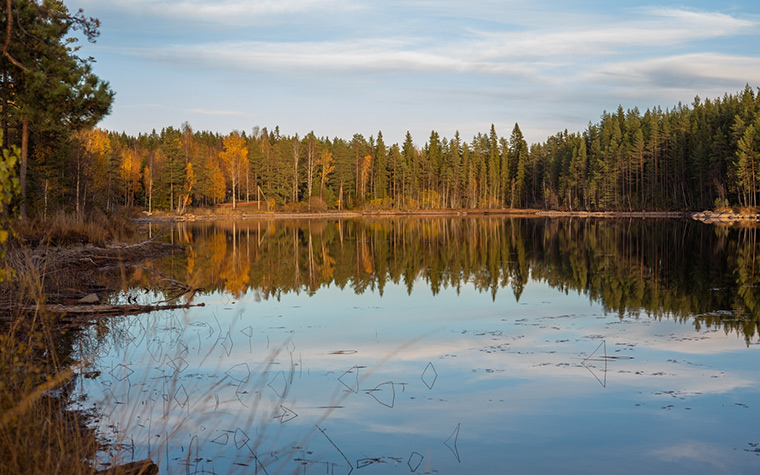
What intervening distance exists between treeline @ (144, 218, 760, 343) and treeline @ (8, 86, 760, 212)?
41513 mm

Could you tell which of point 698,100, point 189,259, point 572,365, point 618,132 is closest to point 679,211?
point 618,132

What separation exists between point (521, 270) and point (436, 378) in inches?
638

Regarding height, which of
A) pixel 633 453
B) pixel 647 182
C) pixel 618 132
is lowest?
pixel 633 453

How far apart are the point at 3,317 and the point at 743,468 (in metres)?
11.7

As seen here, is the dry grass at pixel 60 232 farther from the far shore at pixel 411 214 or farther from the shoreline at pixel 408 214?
the far shore at pixel 411 214

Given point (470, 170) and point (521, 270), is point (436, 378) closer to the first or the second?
point (521, 270)

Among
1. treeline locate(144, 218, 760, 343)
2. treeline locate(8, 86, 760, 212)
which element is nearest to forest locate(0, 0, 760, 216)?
treeline locate(8, 86, 760, 212)

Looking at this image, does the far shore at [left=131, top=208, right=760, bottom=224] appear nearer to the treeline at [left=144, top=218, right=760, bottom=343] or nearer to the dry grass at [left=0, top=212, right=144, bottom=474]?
the treeline at [left=144, top=218, right=760, bottom=343]

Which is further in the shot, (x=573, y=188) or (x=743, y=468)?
(x=573, y=188)

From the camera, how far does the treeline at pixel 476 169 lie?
91.5 metres

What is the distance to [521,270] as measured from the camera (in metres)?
25.5

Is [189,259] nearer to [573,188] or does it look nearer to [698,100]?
[573,188]

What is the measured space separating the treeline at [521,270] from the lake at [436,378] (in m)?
0.19

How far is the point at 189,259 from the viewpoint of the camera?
29.6 m
